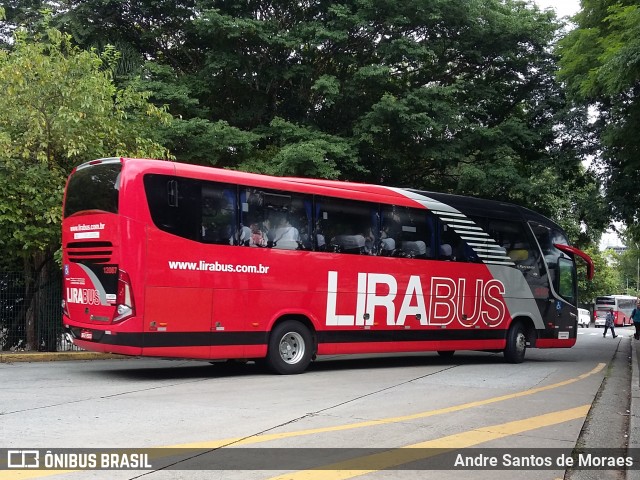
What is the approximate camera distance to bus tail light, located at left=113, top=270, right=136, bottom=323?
35.5ft

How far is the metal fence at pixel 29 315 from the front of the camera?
16078 millimetres

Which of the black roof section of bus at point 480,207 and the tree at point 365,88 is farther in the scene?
the tree at point 365,88

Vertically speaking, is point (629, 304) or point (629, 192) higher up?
point (629, 192)

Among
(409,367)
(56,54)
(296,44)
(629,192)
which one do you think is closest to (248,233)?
(409,367)

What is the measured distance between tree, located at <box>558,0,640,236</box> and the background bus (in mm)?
46049

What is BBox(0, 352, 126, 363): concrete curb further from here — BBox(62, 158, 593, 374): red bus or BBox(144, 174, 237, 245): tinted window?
BBox(144, 174, 237, 245): tinted window

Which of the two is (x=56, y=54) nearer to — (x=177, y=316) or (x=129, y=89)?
(x=129, y=89)

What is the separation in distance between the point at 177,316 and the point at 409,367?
600 centimetres

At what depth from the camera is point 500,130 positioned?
2177cm

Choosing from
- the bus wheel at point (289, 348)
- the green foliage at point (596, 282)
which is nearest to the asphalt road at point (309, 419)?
the bus wheel at point (289, 348)

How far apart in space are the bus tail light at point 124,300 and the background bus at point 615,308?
2388 inches

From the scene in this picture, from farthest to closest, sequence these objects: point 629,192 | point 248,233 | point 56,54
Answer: point 629,192 < point 56,54 < point 248,233

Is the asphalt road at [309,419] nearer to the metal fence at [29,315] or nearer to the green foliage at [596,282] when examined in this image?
the metal fence at [29,315]

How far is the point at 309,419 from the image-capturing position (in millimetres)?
7992
